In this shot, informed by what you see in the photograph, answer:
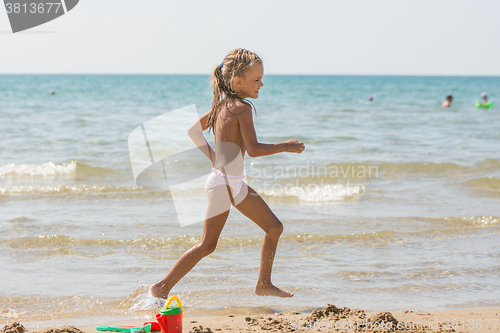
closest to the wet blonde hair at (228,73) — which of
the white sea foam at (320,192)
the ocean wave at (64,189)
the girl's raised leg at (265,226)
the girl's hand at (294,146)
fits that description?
the girl's hand at (294,146)

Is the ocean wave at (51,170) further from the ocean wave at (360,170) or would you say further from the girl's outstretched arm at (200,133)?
the girl's outstretched arm at (200,133)

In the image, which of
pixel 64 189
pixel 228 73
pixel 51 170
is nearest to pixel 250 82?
pixel 228 73

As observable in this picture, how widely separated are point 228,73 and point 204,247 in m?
1.22

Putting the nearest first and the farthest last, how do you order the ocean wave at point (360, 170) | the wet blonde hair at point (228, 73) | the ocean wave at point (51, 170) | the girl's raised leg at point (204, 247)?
the wet blonde hair at point (228, 73) → the girl's raised leg at point (204, 247) → the ocean wave at point (360, 170) → the ocean wave at point (51, 170)

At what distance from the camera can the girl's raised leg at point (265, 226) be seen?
3291mm

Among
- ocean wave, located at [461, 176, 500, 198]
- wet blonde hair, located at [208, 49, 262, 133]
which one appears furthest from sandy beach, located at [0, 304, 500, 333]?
ocean wave, located at [461, 176, 500, 198]

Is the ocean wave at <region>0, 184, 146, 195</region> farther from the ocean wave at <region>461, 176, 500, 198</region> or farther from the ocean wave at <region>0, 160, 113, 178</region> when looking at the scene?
the ocean wave at <region>461, 176, 500, 198</region>

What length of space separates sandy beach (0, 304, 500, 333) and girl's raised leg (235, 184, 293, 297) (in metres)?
0.22

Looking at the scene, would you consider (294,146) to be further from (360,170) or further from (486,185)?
(360,170)

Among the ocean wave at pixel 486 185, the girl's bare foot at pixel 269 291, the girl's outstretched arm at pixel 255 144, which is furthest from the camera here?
the ocean wave at pixel 486 185

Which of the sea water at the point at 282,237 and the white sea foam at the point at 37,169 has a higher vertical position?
the white sea foam at the point at 37,169

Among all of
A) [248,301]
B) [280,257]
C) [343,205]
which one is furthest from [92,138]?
[248,301]

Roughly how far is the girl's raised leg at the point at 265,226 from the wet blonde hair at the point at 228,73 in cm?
59

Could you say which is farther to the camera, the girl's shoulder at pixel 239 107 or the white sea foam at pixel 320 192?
the white sea foam at pixel 320 192
